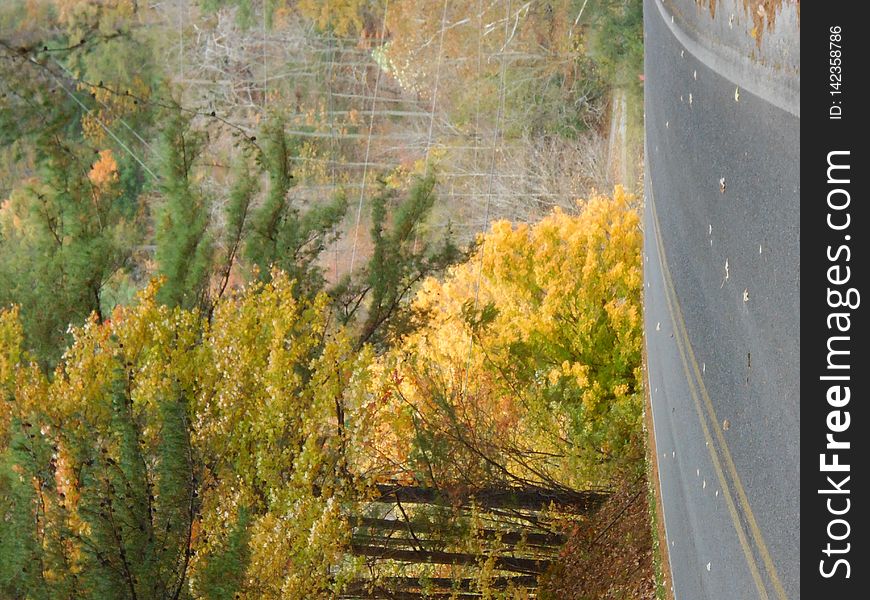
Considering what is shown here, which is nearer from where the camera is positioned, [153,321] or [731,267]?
[731,267]

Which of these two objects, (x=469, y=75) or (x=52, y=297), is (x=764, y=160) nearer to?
(x=52, y=297)

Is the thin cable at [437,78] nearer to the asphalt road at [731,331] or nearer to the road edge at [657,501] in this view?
the road edge at [657,501]

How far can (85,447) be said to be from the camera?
334 inches

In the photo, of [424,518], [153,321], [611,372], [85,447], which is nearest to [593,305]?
[611,372]

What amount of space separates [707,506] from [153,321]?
6015mm

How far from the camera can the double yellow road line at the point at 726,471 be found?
4.50 meters

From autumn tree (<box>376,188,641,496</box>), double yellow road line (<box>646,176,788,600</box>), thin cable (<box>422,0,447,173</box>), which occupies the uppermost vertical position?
thin cable (<box>422,0,447,173</box>)
